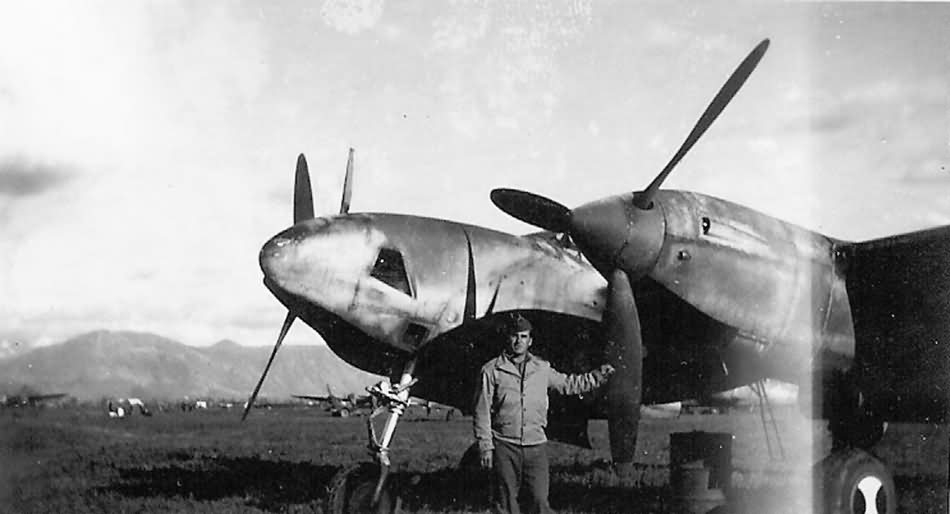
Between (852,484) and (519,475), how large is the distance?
386 cm

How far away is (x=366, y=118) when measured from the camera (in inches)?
398

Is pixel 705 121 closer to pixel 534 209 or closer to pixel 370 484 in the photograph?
pixel 534 209

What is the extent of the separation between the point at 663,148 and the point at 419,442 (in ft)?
38.0

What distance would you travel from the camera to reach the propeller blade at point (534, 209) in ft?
26.5

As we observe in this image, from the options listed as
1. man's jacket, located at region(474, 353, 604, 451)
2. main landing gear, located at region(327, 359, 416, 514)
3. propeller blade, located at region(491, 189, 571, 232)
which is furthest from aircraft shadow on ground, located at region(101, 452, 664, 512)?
propeller blade, located at region(491, 189, 571, 232)

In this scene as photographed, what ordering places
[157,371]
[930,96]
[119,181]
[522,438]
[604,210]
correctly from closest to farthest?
[522,438], [604,210], [930,96], [119,181], [157,371]

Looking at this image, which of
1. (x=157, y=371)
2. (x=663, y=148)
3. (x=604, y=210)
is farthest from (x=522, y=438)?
(x=157, y=371)

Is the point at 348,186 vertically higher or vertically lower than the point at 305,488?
higher

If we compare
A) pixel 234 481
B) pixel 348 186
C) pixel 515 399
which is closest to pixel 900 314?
pixel 515 399

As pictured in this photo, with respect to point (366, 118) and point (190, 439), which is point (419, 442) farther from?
point (366, 118)

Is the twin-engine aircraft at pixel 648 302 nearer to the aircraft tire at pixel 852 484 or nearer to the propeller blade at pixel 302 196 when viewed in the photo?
the aircraft tire at pixel 852 484

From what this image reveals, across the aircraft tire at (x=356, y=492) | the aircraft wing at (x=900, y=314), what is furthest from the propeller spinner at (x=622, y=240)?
the aircraft wing at (x=900, y=314)

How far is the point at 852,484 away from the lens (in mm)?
8711

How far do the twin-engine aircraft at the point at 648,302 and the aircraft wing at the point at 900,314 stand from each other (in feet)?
0.06
